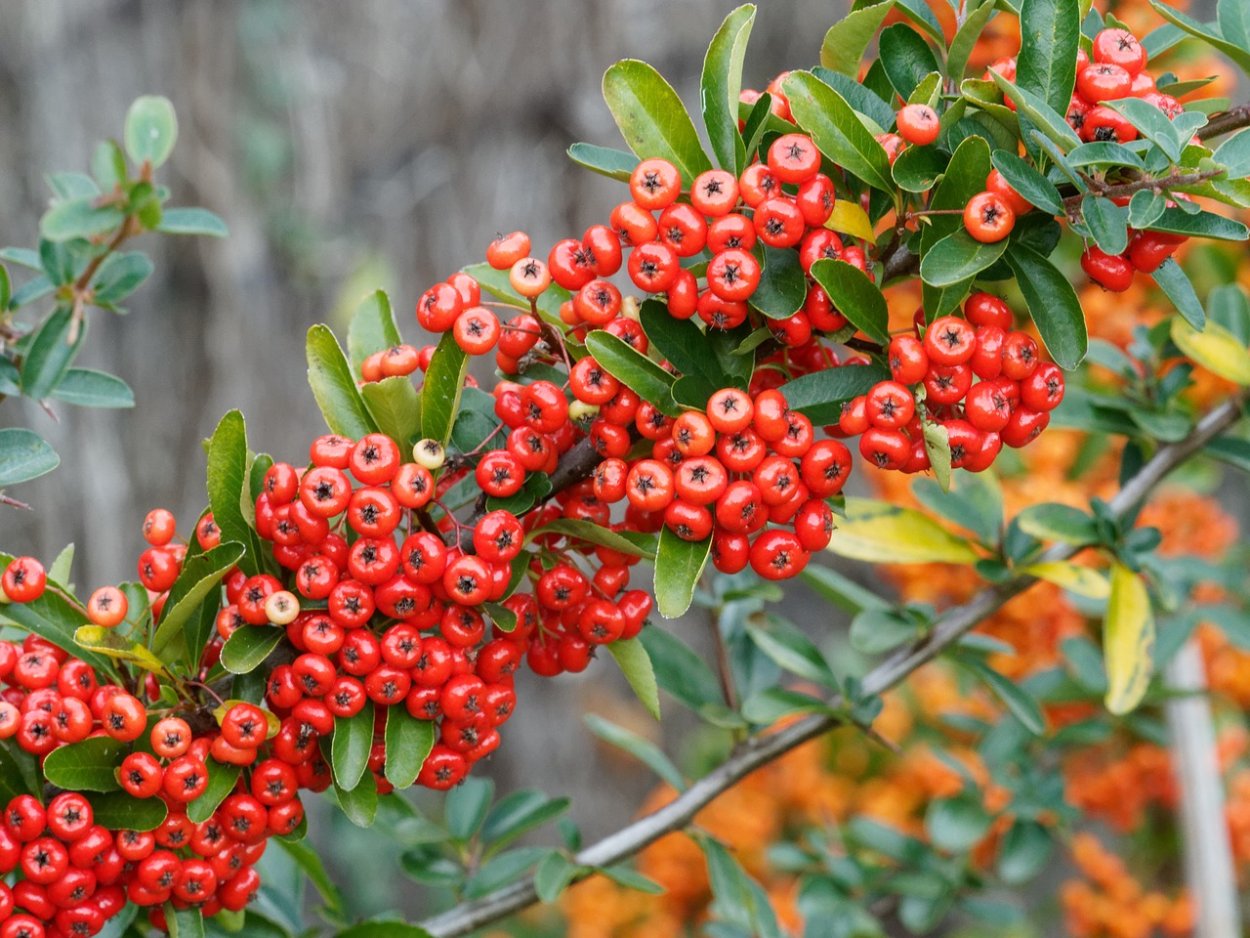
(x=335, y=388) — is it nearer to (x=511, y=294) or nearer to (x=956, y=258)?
(x=511, y=294)

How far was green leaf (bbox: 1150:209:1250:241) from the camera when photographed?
3.25ft

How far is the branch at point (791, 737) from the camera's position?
5.00 feet

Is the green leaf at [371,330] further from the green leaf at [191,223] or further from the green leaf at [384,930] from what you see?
the green leaf at [384,930]

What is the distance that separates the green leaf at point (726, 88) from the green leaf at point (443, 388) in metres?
0.31

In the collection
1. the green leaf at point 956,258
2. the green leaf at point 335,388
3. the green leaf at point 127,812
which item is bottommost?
the green leaf at point 127,812

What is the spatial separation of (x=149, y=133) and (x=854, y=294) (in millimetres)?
953

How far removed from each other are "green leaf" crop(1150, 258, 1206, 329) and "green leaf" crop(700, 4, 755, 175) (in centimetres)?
40

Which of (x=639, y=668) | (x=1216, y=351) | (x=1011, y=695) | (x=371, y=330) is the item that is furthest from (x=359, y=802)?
(x=1216, y=351)

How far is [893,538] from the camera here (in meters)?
1.70

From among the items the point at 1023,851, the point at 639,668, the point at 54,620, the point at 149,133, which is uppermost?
the point at 149,133

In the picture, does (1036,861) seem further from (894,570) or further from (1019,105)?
(1019,105)

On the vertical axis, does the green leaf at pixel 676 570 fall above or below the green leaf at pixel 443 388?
below

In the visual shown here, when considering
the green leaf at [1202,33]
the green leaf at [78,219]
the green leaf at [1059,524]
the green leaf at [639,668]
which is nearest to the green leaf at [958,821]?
the green leaf at [1059,524]

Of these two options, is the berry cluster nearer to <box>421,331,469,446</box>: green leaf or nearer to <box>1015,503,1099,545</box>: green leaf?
<box>421,331,469,446</box>: green leaf
